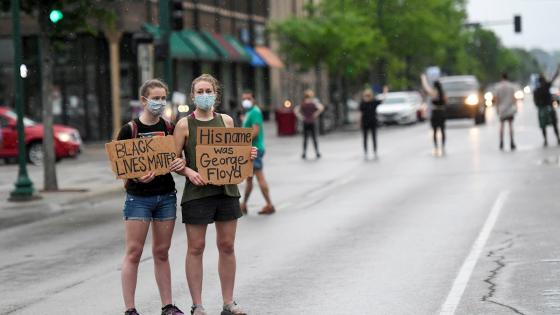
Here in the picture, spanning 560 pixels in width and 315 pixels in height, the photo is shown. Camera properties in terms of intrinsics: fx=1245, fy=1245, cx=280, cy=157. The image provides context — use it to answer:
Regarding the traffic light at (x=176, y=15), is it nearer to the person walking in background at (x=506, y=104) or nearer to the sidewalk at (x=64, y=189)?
the sidewalk at (x=64, y=189)

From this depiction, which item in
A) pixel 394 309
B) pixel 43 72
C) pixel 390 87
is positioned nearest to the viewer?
pixel 394 309

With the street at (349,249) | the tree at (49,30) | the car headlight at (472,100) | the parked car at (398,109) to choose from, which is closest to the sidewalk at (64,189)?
the street at (349,249)

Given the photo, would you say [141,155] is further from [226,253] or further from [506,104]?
[506,104]

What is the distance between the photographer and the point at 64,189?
22.8 meters

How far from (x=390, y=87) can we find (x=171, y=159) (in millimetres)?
75682

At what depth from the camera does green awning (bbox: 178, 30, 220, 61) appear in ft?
173

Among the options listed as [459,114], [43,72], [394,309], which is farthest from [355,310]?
[459,114]

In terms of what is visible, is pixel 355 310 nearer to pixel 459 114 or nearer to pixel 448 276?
pixel 448 276

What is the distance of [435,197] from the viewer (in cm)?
1880

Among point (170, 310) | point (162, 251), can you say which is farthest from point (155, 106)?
point (170, 310)

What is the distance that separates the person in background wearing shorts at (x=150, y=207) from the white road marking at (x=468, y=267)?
6.57ft

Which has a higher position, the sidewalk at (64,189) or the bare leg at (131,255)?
the bare leg at (131,255)

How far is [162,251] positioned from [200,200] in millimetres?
455

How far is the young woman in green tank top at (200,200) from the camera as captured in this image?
851 cm
